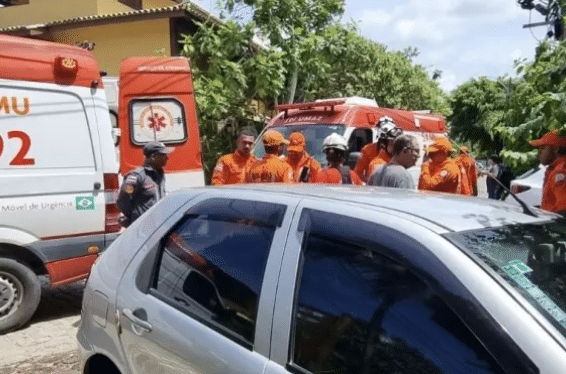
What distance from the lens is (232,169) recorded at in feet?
21.6

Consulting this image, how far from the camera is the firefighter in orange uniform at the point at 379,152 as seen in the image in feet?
19.6

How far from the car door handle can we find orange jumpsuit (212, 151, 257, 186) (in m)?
4.11

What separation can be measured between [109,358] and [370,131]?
20.3ft

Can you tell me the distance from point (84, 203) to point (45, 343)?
1.22 m

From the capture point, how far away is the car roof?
1.78m

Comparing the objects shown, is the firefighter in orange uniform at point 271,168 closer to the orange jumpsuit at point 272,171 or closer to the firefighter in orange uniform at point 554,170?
the orange jumpsuit at point 272,171

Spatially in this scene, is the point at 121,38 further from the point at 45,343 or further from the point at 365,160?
the point at 45,343

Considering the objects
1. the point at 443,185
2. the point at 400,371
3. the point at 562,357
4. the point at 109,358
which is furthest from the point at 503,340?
the point at 443,185

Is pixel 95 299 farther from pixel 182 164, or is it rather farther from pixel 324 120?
pixel 324 120

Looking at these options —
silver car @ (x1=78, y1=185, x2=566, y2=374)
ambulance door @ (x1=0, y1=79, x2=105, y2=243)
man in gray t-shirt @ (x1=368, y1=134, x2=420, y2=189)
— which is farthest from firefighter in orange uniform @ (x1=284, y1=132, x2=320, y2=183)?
silver car @ (x1=78, y1=185, x2=566, y2=374)

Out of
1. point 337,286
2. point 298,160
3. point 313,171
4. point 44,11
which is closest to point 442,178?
point 313,171

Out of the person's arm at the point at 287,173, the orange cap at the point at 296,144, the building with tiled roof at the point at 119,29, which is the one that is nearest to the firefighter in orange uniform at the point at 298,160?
the orange cap at the point at 296,144

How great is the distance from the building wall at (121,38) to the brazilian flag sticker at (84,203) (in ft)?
35.4

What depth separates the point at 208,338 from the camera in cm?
203
